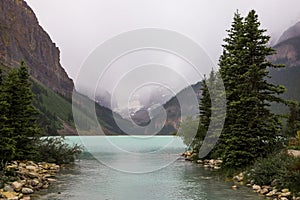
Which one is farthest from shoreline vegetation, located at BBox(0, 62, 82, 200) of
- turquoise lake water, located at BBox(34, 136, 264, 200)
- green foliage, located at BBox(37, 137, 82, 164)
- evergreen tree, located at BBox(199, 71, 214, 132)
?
evergreen tree, located at BBox(199, 71, 214, 132)

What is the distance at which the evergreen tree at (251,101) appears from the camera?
26.3m

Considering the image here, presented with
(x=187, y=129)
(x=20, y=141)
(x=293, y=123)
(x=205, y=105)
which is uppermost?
(x=205, y=105)

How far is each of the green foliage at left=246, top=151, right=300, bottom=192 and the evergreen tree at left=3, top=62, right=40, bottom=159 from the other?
19488mm

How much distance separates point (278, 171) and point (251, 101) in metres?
6.92

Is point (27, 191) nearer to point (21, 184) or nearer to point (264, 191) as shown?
point (21, 184)

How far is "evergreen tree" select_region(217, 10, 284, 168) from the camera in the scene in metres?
26.3

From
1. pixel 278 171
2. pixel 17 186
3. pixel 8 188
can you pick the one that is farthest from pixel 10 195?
pixel 278 171

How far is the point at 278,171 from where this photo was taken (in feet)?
70.8

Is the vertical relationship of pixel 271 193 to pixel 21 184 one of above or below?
below

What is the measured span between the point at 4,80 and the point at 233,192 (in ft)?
72.8

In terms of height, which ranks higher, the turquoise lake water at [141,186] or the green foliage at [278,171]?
the green foliage at [278,171]

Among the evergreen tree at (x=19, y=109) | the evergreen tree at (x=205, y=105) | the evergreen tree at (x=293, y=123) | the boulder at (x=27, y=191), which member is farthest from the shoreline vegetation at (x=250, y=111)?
the evergreen tree at (x=293, y=123)

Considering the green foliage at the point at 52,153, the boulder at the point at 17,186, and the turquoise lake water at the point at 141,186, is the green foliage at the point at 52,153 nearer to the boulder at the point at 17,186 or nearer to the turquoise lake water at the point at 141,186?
the turquoise lake water at the point at 141,186

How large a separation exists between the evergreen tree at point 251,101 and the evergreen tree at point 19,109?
17.8 meters
